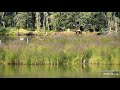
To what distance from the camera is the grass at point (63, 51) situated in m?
7.34

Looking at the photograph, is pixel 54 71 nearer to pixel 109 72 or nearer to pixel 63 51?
pixel 63 51

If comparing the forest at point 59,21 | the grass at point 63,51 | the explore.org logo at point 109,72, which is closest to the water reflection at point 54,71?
the explore.org logo at point 109,72

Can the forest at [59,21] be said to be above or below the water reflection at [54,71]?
above

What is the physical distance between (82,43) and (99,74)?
4.73 ft

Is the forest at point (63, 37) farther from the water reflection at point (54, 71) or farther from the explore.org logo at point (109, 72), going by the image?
the explore.org logo at point (109, 72)

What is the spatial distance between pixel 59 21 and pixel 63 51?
0.68 m

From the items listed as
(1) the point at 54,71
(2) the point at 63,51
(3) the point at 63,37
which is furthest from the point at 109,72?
(3) the point at 63,37

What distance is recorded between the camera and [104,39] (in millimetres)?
7578

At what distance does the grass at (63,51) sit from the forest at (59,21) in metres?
0.23

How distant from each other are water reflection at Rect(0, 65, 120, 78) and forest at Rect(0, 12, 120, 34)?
832mm
